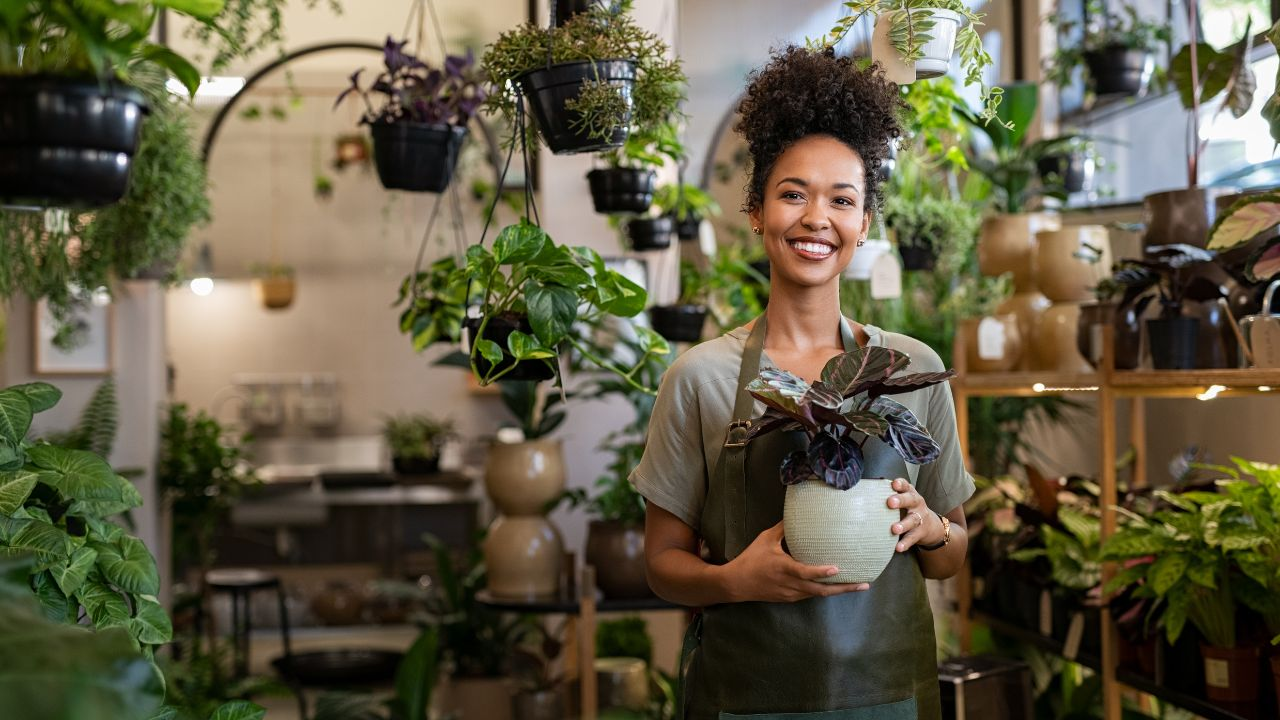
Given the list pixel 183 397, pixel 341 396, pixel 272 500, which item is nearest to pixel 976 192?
pixel 272 500

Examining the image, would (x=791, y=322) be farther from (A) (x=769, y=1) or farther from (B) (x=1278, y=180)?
(A) (x=769, y=1)

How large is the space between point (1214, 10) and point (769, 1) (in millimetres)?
2189

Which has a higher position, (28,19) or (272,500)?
(28,19)

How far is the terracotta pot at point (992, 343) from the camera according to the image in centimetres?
332

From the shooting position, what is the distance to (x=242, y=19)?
10.6ft

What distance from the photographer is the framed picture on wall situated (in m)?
5.07

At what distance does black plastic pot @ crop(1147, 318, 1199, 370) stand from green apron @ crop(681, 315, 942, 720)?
1.19 meters

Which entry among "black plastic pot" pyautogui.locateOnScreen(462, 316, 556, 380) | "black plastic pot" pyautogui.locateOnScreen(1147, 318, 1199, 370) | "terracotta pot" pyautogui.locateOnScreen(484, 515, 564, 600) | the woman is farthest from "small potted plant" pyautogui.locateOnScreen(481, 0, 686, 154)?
"terracotta pot" pyautogui.locateOnScreen(484, 515, 564, 600)

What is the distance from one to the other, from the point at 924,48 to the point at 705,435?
80 centimetres

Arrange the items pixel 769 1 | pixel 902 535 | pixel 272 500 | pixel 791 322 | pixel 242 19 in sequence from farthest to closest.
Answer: pixel 272 500 < pixel 769 1 < pixel 242 19 < pixel 791 322 < pixel 902 535

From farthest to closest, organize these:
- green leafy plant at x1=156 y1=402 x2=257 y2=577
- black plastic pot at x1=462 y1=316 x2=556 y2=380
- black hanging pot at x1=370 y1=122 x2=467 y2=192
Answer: green leafy plant at x1=156 y1=402 x2=257 y2=577
black hanging pot at x1=370 y1=122 x2=467 y2=192
black plastic pot at x1=462 y1=316 x2=556 y2=380

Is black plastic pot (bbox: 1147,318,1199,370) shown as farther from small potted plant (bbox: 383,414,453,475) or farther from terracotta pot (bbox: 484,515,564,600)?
small potted plant (bbox: 383,414,453,475)

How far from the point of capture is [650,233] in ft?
12.0

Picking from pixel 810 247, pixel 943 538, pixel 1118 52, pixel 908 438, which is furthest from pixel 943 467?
pixel 1118 52
